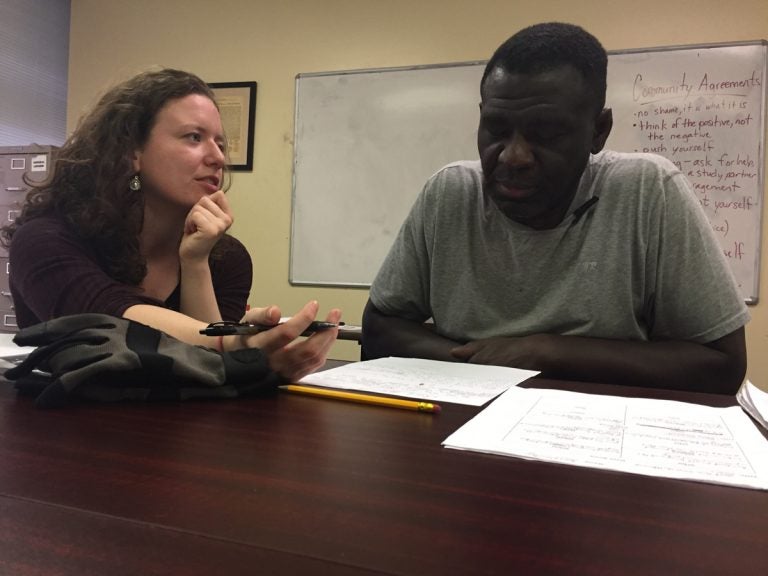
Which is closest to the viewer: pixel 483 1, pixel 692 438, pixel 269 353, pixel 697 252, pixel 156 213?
pixel 692 438

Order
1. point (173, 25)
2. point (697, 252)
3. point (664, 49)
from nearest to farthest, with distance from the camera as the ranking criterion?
1. point (697, 252)
2. point (664, 49)
3. point (173, 25)

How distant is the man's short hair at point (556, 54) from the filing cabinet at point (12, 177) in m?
2.48

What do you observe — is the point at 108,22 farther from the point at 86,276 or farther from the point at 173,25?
the point at 86,276

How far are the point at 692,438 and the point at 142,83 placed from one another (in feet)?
3.60

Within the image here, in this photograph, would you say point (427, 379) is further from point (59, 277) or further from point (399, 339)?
point (59, 277)

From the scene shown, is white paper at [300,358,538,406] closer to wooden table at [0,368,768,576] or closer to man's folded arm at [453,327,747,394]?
man's folded arm at [453,327,747,394]

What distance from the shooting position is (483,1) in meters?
2.59

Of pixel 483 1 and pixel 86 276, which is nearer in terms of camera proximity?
pixel 86 276

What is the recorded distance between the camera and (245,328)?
0.65 m

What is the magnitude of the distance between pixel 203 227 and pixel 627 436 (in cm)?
79

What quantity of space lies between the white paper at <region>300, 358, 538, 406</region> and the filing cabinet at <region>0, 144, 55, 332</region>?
2.56 metres

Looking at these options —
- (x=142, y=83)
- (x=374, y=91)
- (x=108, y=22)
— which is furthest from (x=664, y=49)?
(x=108, y=22)

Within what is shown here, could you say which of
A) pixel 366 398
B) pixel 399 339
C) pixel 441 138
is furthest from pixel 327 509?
pixel 441 138

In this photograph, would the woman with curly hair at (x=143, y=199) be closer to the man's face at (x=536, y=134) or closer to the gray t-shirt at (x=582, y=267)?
the gray t-shirt at (x=582, y=267)
